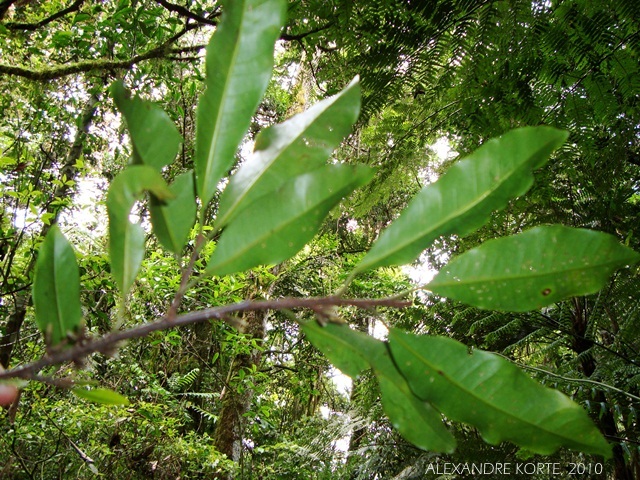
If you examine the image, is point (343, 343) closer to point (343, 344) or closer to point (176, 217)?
point (343, 344)

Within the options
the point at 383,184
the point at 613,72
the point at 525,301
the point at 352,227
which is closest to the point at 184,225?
the point at 525,301

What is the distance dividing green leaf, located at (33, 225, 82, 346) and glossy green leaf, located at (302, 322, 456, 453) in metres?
0.19

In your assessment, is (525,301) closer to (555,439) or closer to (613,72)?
(555,439)

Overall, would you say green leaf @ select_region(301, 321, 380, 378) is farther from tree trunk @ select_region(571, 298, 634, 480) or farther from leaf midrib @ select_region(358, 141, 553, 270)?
tree trunk @ select_region(571, 298, 634, 480)

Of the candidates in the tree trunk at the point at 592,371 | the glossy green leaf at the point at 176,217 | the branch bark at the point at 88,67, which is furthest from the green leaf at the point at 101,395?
the branch bark at the point at 88,67

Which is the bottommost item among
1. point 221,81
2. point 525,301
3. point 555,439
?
point 555,439

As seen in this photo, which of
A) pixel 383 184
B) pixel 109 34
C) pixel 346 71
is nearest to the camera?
pixel 346 71

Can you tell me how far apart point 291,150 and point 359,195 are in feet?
6.96

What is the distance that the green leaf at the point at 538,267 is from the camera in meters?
0.36

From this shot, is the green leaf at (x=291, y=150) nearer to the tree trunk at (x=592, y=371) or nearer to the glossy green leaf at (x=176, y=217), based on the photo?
the glossy green leaf at (x=176, y=217)

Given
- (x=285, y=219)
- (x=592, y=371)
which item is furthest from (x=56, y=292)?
(x=592, y=371)

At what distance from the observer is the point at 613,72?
1524 mm

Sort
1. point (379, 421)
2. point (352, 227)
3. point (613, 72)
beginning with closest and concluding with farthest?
1. point (613, 72)
2. point (379, 421)
3. point (352, 227)

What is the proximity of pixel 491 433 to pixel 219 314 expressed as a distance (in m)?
0.24
